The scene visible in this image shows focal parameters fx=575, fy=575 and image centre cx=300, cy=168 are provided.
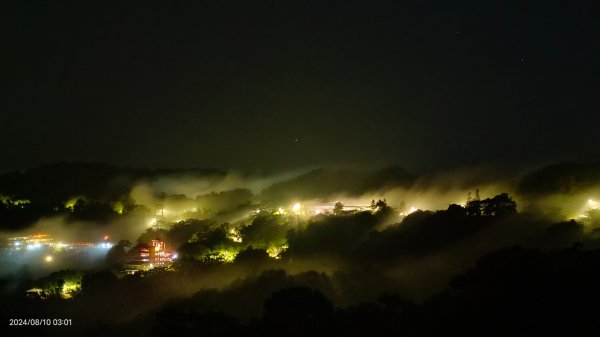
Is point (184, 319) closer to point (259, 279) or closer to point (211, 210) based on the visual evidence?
point (259, 279)

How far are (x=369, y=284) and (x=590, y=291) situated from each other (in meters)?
6.00

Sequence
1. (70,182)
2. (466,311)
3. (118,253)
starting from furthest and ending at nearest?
1. (70,182)
2. (118,253)
3. (466,311)

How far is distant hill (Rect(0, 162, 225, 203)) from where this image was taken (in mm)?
29703

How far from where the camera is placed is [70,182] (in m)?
32.2

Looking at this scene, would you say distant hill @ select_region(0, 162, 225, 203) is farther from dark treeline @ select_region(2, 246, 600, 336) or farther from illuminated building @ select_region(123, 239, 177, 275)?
dark treeline @ select_region(2, 246, 600, 336)

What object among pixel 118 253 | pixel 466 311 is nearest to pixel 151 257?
pixel 118 253

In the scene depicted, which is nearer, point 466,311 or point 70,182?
point 466,311

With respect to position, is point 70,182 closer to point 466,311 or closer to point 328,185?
point 328,185

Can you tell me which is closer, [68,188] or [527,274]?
[527,274]

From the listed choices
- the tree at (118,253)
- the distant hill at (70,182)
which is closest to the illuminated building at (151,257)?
the tree at (118,253)

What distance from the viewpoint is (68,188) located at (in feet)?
102

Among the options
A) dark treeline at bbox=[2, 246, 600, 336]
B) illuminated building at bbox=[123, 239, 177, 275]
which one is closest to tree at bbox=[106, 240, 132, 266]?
illuminated building at bbox=[123, 239, 177, 275]

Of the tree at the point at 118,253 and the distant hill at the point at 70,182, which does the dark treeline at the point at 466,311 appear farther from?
the distant hill at the point at 70,182

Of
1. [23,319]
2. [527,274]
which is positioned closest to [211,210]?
[23,319]
